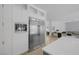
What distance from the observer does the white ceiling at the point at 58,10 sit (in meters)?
2.34

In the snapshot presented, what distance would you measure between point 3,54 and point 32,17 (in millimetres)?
1526

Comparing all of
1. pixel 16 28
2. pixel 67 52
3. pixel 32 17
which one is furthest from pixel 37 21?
pixel 67 52

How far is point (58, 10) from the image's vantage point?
8.04 ft

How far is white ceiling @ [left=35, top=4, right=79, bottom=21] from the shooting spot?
2.34m

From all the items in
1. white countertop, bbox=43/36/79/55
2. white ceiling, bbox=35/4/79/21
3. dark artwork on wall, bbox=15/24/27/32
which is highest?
white ceiling, bbox=35/4/79/21

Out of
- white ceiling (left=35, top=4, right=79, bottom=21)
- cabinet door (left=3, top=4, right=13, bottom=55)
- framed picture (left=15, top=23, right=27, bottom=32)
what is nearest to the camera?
white ceiling (left=35, top=4, right=79, bottom=21)

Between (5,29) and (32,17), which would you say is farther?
(32,17)

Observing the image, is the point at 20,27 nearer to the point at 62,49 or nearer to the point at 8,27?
the point at 8,27

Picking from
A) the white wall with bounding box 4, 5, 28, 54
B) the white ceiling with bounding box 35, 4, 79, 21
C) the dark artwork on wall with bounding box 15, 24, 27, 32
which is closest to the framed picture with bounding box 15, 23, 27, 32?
the dark artwork on wall with bounding box 15, 24, 27, 32

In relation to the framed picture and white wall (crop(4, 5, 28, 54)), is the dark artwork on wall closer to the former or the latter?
the framed picture

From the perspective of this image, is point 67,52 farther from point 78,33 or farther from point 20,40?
point 20,40

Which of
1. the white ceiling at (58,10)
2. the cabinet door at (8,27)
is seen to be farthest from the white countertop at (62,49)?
the cabinet door at (8,27)
